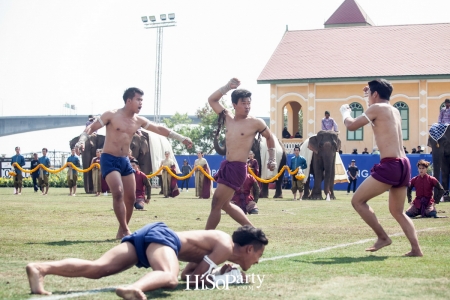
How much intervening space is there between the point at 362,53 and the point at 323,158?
2441 cm

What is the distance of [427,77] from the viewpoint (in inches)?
1988

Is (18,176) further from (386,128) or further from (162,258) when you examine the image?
(162,258)

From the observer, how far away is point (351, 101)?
173 feet

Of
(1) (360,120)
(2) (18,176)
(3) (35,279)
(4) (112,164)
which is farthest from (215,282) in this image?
(2) (18,176)

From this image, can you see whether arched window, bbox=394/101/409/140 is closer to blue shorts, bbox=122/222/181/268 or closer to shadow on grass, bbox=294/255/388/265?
shadow on grass, bbox=294/255/388/265

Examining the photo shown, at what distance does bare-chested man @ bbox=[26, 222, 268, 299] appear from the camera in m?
6.48

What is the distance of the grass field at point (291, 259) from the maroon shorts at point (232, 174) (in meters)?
0.93

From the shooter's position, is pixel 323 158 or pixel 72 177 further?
pixel 72 177

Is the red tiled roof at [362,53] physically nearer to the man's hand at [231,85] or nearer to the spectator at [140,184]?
the spectator at [140,184]

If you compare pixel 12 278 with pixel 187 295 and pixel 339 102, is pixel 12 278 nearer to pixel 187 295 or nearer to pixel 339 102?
pixel 187 295

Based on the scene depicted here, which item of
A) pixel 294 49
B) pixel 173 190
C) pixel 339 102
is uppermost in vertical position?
pixel 294 49

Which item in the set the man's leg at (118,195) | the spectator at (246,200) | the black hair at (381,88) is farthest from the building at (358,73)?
the black hair at (381,88)

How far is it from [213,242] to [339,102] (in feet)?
154

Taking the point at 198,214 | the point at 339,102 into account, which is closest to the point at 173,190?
the point at 198,214
